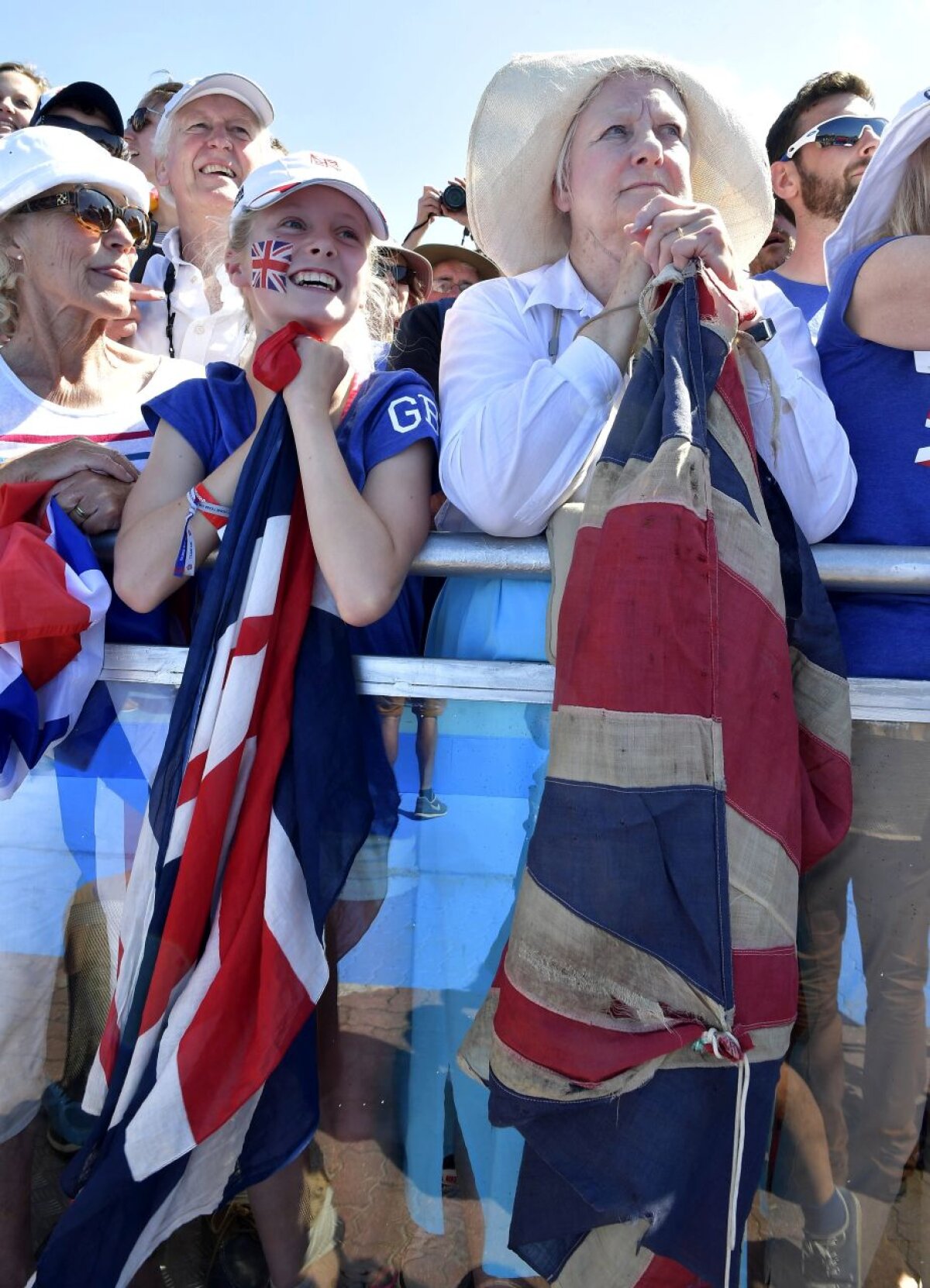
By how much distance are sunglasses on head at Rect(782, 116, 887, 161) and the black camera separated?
5.19ft

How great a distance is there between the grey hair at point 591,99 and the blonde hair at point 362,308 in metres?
0.42

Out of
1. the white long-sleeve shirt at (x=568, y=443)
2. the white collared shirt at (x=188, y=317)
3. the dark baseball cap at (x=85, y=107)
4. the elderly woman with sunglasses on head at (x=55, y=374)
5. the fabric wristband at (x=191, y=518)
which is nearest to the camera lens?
the white long-sleeve shirt at (x=568, y=443)

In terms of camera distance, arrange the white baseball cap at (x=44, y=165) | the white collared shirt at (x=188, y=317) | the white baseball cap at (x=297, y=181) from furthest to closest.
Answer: the white collared shirt at (x=188, y=317), the white baseball cap at (x=44, y=165), the white baseball cap at (x=297, y=181)

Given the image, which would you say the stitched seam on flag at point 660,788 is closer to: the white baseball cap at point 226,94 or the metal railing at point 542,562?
the metal railing at point 542,562

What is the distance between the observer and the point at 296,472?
1.83 meters

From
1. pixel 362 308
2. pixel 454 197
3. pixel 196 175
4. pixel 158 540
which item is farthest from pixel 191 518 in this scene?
pixel 454 197

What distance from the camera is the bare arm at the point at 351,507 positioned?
5.65 ft

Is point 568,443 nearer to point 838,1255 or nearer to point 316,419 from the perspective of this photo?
point 316,419

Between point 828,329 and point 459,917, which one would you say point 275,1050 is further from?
point 828,329

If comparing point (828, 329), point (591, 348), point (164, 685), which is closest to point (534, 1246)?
point (164, 685)

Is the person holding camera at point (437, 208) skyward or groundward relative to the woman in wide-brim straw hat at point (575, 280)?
skyward

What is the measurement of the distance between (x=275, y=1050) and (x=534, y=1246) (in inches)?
18.7

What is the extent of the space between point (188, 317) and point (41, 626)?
6.61ft

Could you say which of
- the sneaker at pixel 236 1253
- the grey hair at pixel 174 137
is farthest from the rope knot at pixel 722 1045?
the grey hair at pixel 174 137
